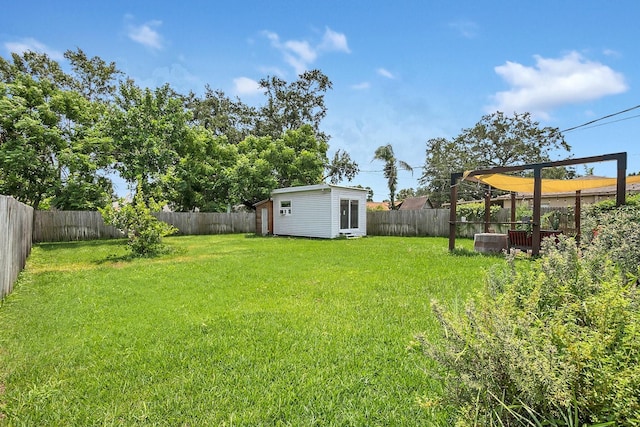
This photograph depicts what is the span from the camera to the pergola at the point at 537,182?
20.6ft

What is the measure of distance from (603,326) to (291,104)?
2654cm

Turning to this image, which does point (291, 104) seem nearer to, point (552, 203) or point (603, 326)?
point (552, 203)

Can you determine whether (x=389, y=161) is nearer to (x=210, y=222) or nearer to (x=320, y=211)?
(x=320, y=211)

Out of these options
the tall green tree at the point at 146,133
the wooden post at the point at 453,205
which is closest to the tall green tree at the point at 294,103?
the tall green tree at the point at 146,133

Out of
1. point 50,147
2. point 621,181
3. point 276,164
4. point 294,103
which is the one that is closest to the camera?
point 621,181

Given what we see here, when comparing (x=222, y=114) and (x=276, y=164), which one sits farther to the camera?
(x=222, y=114)

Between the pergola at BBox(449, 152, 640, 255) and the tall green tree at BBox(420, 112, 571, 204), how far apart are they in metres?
18.0

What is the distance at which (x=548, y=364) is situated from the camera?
3.95 ft

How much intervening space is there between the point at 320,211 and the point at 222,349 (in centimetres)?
1208

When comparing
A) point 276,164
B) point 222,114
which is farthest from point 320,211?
point 222,114

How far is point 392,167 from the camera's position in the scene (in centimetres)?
2662

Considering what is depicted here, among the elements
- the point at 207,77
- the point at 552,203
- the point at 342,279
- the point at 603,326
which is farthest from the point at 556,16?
the point at 207,77

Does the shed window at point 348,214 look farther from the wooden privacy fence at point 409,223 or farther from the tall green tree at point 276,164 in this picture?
the tall green tree at point 276,164

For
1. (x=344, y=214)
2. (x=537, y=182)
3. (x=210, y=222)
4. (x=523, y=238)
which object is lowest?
(x=523, y=238)
